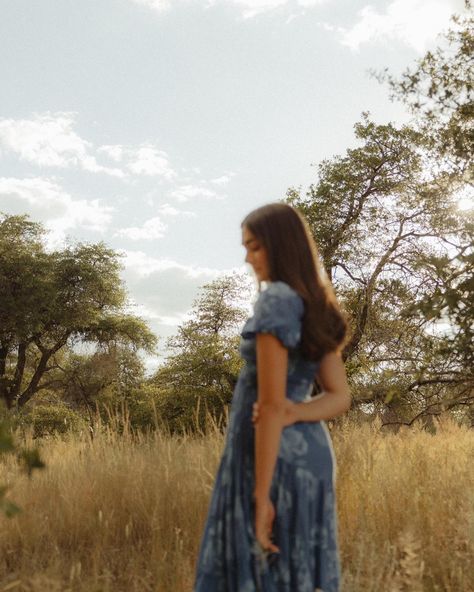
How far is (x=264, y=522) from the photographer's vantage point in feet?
7.57

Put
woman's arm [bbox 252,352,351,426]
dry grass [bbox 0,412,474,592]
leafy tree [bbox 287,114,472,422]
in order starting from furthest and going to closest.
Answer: leafy tree [bbox 287,114,472,422] → dry grass [bbox 0,412,474,592] → woman's arm [bbox 252,352,351,426]

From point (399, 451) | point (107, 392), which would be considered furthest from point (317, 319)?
point (107, 392)

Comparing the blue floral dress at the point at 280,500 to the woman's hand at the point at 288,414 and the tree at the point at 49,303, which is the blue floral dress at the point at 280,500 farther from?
the tree at the point at 49,303

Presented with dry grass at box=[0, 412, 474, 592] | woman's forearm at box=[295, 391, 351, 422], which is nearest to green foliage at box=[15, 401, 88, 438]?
dry grass at box=[0, 412, 474, 592]

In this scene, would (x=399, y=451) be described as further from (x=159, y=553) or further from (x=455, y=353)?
(x=159, y=553)

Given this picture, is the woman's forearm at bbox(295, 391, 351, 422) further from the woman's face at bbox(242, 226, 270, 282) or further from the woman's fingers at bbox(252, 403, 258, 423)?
the woman's face at bbox(242, 226, 270, 282)

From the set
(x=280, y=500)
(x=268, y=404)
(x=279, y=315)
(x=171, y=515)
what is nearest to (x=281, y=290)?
(x=279, y=315)

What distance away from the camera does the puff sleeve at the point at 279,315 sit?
2260mm

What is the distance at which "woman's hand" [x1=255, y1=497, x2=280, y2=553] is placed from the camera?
2289 mm

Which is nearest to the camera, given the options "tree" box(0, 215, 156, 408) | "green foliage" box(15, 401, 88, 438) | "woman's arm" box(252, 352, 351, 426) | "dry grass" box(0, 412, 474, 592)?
"woman's arm" box(252, 352, 351, 426)

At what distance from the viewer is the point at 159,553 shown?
4566mm

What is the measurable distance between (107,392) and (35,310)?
5056mm

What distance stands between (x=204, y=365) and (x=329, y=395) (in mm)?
20869

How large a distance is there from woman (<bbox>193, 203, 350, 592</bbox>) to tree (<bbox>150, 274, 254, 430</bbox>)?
16318 millimetres
